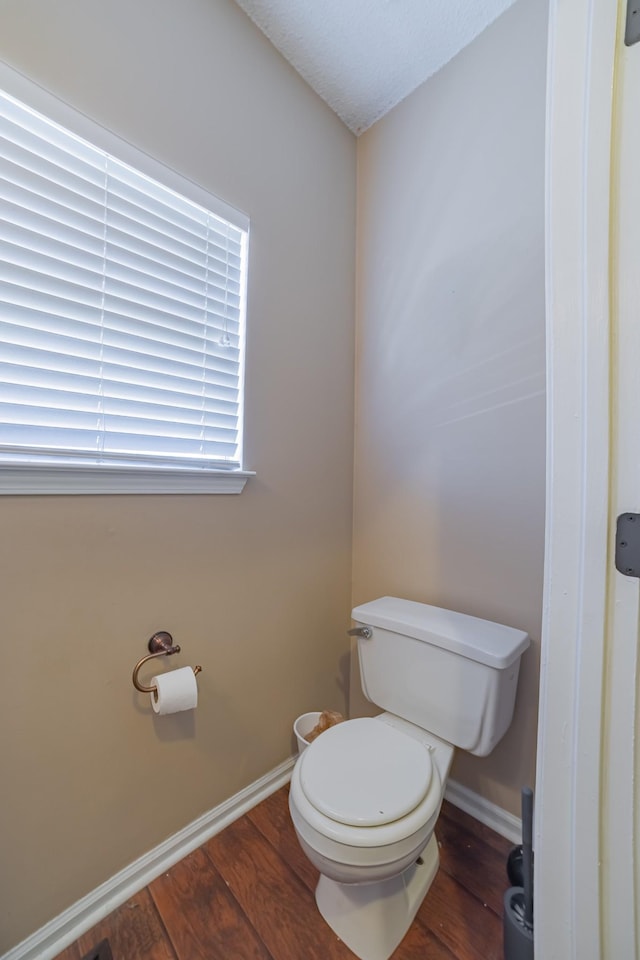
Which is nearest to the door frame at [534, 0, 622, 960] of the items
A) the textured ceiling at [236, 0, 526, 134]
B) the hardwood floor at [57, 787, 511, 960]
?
the hardwood floor at [57, 787, 511, 960]

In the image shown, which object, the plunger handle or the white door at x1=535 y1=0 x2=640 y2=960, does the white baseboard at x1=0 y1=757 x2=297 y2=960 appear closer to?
the plunger handle

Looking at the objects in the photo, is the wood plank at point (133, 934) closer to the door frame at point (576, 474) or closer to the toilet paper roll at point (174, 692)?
the toilet paper roll at point (174, 692)

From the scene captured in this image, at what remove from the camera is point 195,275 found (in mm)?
1188

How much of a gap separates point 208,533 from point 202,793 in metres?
0.83

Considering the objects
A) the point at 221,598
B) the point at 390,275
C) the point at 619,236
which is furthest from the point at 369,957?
the point at 390,275

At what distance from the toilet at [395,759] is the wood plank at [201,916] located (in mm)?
219

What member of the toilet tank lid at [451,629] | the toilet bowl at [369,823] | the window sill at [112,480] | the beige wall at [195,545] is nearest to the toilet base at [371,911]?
the toilet bowl at [369,823]

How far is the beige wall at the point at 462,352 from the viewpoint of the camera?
4.10 ft

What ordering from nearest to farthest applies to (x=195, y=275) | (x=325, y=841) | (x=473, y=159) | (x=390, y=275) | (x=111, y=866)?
(x=325, y=841)
(x=111, y=866)
(x=195, y=275)
(x=473, y=159)
(x=390, y=275)

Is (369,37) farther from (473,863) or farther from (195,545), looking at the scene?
(473,863)

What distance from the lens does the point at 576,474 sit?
0.54m

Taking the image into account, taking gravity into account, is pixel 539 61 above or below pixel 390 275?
above

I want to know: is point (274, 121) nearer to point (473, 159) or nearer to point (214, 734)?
point (473, 159)

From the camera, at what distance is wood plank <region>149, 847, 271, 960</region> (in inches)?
37.5
